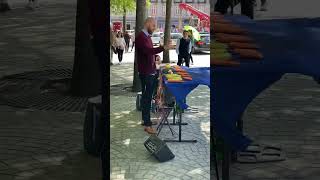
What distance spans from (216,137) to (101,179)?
2.74 feet

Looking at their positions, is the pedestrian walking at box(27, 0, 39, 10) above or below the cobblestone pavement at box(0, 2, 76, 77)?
above

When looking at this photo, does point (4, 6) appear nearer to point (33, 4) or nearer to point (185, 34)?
point (33, 4)

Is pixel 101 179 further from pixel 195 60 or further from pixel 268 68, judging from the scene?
pixel 268 68

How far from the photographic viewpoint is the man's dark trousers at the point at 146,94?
2795 millimetres

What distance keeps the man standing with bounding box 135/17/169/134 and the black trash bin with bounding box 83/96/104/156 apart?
0.31 m

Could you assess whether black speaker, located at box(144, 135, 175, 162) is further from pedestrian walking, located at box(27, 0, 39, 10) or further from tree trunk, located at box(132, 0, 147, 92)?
pedestrian walking, located at box(27, 0, 39, 10)

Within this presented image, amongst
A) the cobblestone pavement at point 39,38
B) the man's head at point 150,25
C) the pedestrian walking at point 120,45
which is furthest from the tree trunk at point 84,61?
the man's head at point 150,25

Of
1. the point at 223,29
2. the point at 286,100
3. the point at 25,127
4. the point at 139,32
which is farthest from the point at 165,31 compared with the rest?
the point at 25,127

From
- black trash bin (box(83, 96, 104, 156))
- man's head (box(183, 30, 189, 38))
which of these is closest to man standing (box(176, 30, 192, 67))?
man's head (box(183, 30, 189, 38))

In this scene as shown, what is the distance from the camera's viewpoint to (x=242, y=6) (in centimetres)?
272

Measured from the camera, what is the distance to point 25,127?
112 inches

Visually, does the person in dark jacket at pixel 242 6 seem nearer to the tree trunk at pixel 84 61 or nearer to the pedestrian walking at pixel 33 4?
the tree trunk at pixel 84 61

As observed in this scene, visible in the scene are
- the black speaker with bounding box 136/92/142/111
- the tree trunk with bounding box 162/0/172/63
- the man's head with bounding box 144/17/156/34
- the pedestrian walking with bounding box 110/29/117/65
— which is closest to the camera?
the tree trunk with bounding box 162/0/172/63

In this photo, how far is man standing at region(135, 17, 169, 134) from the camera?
2646 mm
